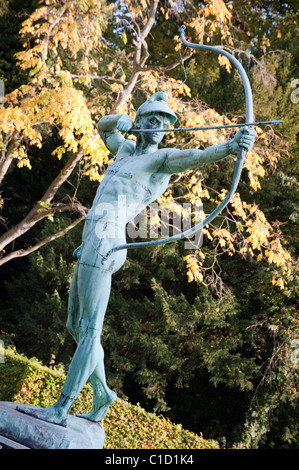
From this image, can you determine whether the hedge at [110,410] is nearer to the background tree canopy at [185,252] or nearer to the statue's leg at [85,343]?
the background tree canopy at [185,252]

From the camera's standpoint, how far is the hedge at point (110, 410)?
303 inches

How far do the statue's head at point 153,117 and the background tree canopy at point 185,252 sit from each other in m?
4.41

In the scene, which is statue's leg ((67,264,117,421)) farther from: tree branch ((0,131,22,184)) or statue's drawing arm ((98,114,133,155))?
tree branch ((0,131,22,184))

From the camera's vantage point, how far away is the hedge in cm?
770

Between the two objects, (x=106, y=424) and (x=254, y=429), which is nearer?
(x=106, y=424)

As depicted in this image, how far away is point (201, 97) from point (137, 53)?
12.4ft

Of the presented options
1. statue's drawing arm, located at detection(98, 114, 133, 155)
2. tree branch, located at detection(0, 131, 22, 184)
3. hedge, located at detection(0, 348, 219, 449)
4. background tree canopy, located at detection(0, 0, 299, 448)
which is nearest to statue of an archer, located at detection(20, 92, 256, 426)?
statue's drawing arm, located at detection(98, 114, 133, 155)

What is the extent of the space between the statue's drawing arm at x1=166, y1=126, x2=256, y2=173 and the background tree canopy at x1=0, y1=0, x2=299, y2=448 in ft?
15.6

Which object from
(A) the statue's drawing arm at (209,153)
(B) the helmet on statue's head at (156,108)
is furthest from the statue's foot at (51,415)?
(B) the helmet on statue's head at (156,108)

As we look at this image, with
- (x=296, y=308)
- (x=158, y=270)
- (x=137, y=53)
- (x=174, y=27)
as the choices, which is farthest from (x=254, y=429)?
(x=174, y=27)

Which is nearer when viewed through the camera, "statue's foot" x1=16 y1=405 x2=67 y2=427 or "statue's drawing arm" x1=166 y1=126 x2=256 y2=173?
"statue's drawing arm" x1=166 y1=126 x2=256 y2=173

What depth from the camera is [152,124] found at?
12.6ft
